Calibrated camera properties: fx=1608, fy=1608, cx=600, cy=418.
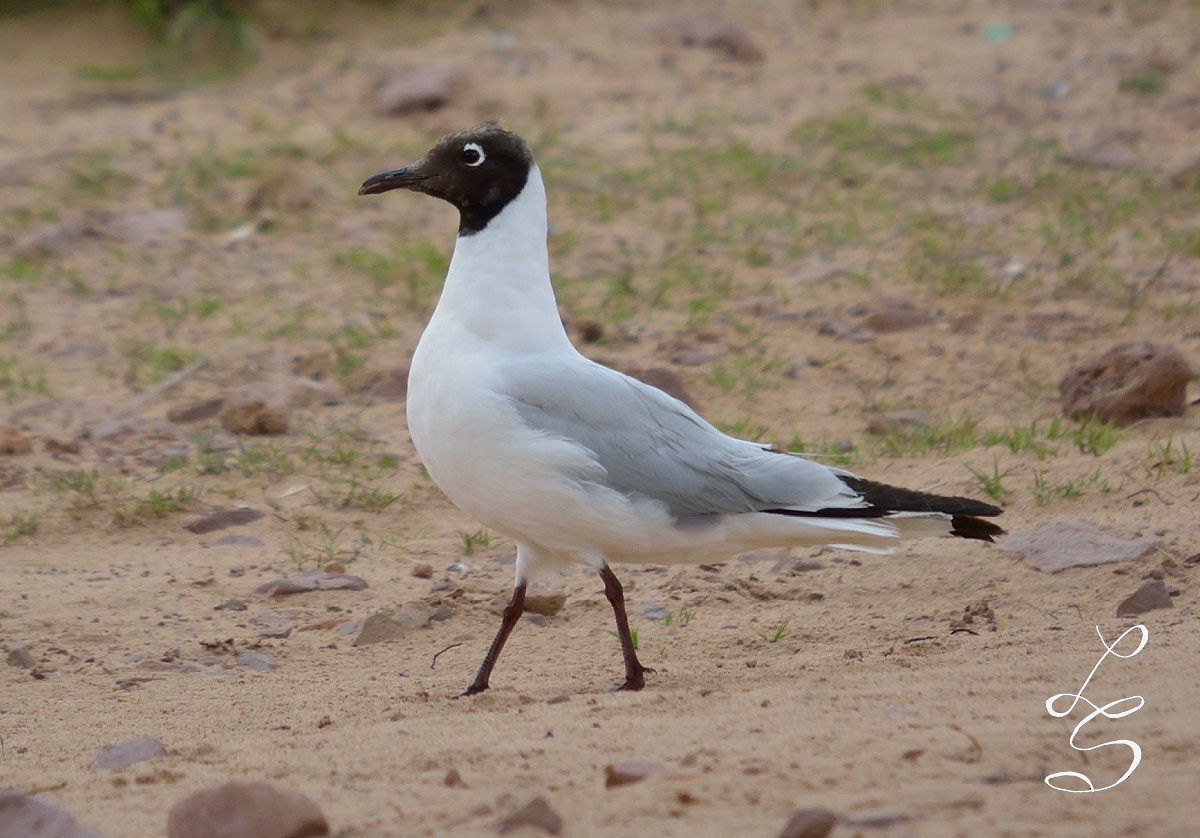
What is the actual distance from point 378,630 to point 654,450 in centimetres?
108

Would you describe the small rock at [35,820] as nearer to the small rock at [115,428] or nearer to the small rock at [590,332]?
the small rock at [115,428]

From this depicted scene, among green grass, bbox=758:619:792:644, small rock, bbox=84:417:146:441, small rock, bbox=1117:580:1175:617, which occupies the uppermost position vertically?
small rock, bbox=84:417:146:441

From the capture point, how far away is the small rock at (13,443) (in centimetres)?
621

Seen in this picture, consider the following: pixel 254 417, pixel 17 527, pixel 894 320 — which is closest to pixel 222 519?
pixel 17 527

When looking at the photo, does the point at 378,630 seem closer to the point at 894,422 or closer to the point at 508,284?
the point at 508,284

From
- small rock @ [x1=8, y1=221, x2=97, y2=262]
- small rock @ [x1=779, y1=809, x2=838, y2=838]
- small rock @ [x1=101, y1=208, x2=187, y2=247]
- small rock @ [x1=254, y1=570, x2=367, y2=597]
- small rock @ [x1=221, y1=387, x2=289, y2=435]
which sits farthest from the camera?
small rock @ [x1=101, y1=208, x2=187, y2=247]

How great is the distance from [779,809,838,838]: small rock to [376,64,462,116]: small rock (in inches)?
309

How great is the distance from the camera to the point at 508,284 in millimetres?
4477

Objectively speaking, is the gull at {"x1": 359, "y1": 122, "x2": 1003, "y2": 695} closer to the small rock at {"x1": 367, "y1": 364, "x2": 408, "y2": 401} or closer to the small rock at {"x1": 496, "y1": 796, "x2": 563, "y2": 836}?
the small rock at {"x1": 496, "y1": 796, "x2": 563, "y2": 836}

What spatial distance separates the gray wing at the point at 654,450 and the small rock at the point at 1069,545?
0.86 meters

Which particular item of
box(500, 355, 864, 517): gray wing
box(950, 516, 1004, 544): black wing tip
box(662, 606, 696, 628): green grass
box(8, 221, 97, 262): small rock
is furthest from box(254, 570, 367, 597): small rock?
box(8, 221, 97, 262): small rock

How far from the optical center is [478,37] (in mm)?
11039

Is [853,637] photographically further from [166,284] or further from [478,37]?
[478,37]

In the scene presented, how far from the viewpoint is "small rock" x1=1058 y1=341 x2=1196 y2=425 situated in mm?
6035
